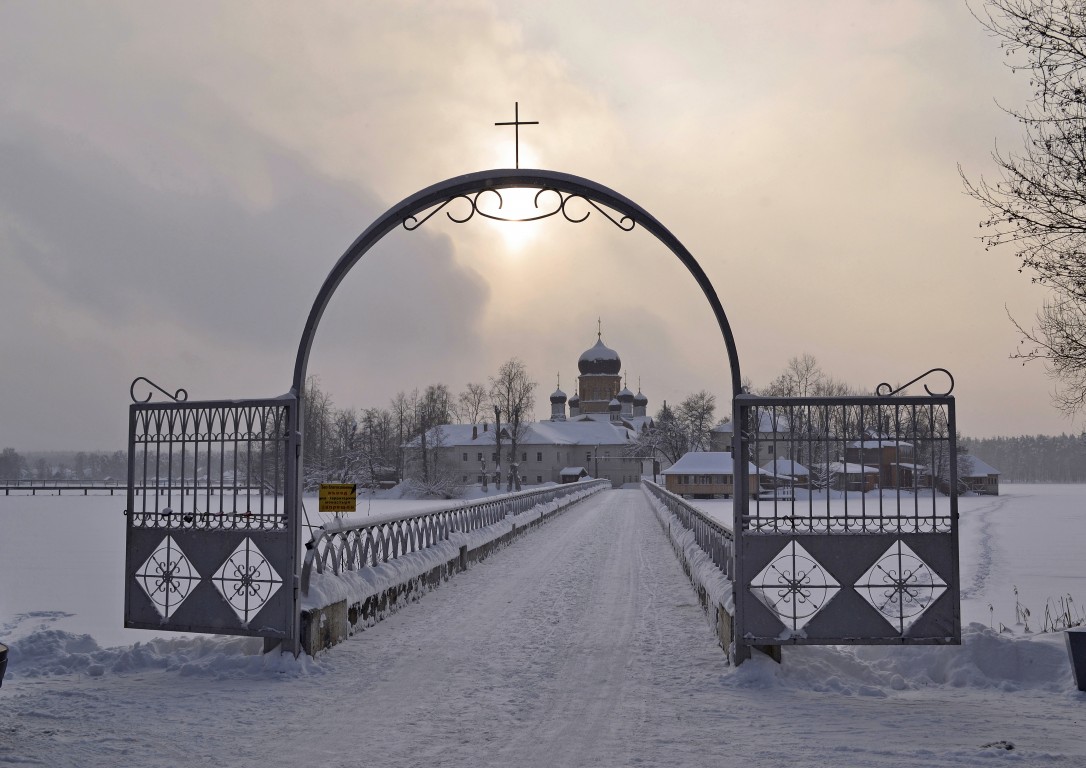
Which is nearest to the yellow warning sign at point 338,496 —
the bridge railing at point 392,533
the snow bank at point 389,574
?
the bridge railing at point 392,533

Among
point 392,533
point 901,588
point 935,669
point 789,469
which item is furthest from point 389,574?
point 789,469

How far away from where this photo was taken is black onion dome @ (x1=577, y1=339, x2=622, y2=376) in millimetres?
113688

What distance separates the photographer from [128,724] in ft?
22.3

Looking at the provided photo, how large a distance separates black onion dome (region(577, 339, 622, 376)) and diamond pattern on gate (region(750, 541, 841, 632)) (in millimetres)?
94114

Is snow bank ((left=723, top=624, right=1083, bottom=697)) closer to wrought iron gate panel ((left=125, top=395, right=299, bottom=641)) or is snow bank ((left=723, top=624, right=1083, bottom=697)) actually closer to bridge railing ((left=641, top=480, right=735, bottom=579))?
bridge railing ((left=641, top=480, right=735, bottom=579))

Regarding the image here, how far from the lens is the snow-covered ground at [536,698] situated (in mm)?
6176

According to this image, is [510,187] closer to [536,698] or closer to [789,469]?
[536,698]

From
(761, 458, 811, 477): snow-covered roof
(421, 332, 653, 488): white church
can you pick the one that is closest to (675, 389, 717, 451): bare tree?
(421, 332, 653, 488): white church

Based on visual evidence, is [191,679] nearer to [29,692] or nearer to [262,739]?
[29,692]

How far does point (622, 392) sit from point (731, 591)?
4378 inches

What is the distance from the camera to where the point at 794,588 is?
8086 mm

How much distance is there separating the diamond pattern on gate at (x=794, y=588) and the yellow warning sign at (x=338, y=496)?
217 inches

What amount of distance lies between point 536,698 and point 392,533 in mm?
6110

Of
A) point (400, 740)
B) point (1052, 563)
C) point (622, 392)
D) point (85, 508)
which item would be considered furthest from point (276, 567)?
point (622, 392)
